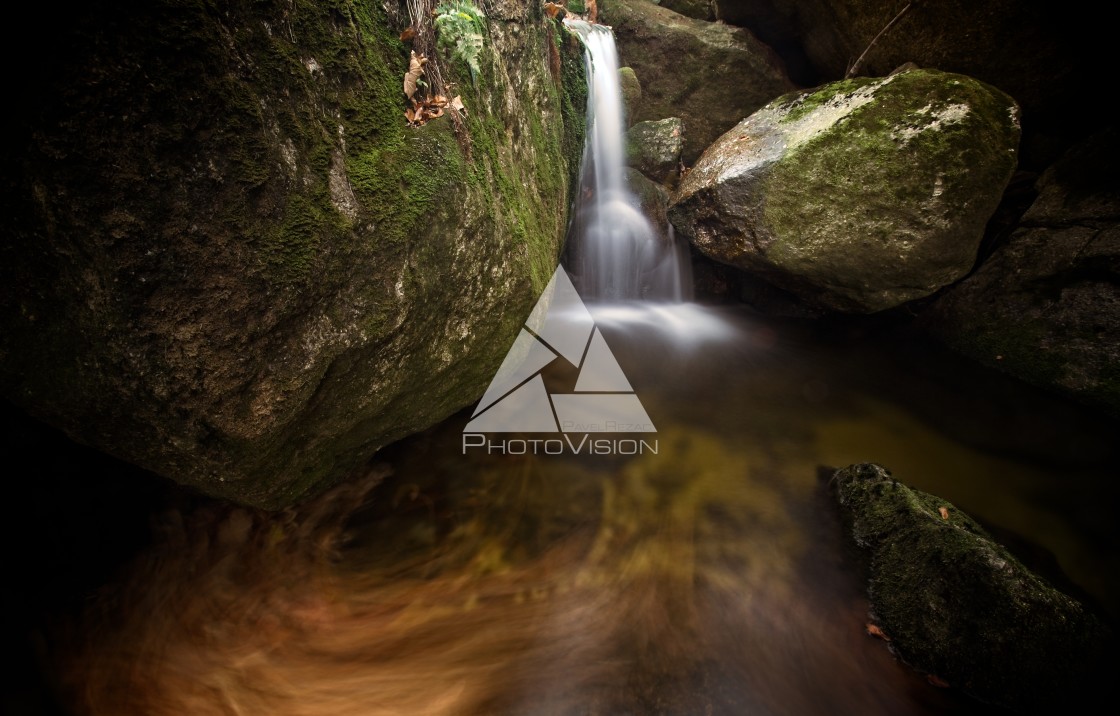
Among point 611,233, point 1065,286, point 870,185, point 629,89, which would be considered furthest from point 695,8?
point 1065,286

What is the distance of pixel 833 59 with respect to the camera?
6.20 meters

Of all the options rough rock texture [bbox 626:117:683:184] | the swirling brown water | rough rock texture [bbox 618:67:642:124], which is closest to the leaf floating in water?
the swirling brown water

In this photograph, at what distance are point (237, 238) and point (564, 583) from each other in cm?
277

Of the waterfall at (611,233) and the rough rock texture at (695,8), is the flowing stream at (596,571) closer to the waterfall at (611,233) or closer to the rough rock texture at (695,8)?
the waterfall at (611,233)

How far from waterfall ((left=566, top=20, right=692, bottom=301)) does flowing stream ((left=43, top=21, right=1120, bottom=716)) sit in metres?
2.77

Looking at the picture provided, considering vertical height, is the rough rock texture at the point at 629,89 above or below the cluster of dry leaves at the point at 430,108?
above

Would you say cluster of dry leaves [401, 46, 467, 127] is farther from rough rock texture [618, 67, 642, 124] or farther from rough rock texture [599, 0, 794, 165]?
rough rock texture [599, 0, 794, 165]

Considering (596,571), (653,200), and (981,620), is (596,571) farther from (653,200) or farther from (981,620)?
(653,200)

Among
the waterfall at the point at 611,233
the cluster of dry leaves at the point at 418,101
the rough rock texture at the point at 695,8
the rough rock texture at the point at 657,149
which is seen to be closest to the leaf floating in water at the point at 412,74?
the cluster of dry leaves at the point at 418,101

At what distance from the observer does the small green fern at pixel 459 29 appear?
2650mm

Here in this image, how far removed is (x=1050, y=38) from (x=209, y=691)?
8714 millimetres

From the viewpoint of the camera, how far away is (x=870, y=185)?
4.51 m

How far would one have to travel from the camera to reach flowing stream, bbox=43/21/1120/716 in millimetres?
2428

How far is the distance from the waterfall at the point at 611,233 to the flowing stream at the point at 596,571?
2.77m
